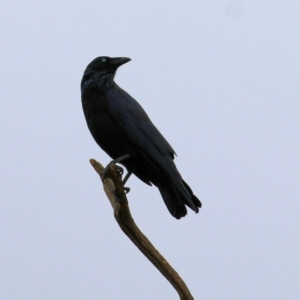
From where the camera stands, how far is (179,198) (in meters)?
7.31

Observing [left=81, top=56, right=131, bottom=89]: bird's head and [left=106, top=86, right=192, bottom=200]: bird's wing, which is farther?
[left=81, top=56, right=131, bottom=89]: bird's head

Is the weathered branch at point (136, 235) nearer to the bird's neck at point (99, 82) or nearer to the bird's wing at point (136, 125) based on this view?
the bird's wing at point (136, 125)

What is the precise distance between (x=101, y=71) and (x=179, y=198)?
1.79 meters

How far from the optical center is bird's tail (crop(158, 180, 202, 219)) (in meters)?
7.18

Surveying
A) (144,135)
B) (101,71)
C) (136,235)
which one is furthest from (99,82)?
(136,235)

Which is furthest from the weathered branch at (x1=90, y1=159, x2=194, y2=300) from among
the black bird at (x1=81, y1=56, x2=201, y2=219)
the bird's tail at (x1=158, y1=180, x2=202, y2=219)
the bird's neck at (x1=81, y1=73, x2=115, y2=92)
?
the bird's neck at (x1=81, y1=73, x2=115, y2=92)

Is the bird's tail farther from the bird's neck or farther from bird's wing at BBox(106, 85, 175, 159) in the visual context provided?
the bird's neck

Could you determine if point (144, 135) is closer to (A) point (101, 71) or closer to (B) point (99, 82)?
(B) point (99, 82)

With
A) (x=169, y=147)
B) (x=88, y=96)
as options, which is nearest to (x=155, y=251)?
(x=169, y=147)

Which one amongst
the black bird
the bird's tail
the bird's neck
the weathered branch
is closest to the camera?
the weathered branch

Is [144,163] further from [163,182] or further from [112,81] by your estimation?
[112,81]

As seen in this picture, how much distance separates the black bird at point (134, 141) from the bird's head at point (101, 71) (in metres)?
0.02

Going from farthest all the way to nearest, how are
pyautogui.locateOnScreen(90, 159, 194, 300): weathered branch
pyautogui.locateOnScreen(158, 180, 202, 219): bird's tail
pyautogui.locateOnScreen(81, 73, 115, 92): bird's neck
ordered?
pyautogui.locateOnScreen(81, 73, 115, 92): bird's neck → pyautogui.locateOnScreen(158, 180, 202, 219): bird's tail → pyautogui.locateOnScreen(90, 159, 194, 300): weathered branch

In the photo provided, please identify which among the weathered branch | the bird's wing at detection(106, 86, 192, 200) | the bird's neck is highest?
the bird's neck
